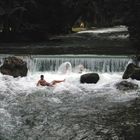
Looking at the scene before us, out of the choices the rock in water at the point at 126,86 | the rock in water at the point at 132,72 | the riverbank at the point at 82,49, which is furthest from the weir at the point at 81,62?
the rock in water at the point at 126,86

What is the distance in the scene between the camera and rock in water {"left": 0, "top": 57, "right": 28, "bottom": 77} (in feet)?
76.1

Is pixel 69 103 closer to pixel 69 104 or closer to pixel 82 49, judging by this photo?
pixel 69 104

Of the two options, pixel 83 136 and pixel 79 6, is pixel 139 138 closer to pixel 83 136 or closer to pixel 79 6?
pixel 83 136

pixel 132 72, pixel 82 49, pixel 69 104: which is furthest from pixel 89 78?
pixel 82 49

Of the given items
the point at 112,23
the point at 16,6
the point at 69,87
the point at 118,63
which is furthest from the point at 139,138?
the point at 112,23

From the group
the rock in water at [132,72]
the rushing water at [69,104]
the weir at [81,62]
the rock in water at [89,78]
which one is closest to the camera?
Result: the rushing water at [69,104]

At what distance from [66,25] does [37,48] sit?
1284cm

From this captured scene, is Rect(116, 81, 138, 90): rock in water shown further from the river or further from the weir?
the weir

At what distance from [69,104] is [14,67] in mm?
6894

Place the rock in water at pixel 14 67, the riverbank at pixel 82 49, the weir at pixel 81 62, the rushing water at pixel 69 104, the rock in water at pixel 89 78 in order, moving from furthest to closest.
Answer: the riverbank at pixel 82 49 < the weir at pixel 81 62 < the rock in water at pixel 14 67 < the rock in water at pixel 89 78 < the rushing water at pixel 69 104

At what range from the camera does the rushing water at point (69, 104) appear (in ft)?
45.4

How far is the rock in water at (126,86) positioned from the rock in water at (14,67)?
5.67 meters

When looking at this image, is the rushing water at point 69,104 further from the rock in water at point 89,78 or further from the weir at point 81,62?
the rock in water at point 89,78

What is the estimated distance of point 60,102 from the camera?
690 inches
